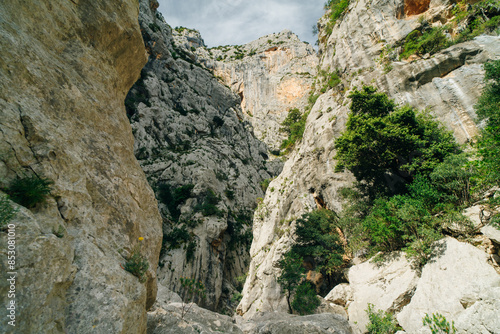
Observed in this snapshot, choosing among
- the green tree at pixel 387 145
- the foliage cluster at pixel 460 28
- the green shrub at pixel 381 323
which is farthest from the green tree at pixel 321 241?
the foliage cluster at pixel 460 28

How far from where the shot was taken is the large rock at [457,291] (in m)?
7.37

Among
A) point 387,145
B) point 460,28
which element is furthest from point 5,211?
point 460,28

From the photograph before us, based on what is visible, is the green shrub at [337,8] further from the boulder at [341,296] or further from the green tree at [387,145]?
the boulder at [341,296]

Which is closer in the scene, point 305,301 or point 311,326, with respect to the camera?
point 311,326

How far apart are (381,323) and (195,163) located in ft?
117

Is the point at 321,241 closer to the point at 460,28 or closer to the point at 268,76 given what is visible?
the point at 460,28

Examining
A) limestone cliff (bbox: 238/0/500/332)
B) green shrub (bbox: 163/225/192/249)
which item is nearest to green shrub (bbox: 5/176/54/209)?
limestone cliff (bbox: 238/0/500/332)

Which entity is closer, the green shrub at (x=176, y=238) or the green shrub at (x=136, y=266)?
the green shrub at (x=136, y=266)

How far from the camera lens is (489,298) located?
7309mm

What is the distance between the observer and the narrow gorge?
205 inches

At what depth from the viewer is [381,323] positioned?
10.1 meters

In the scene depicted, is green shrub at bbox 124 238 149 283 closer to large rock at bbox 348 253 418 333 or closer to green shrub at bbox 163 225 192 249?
large rock at bbox 348 253 418 333

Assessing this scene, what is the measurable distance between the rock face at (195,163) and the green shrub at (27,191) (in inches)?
1059

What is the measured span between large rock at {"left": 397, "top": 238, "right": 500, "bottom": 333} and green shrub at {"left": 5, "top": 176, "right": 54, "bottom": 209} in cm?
1256
